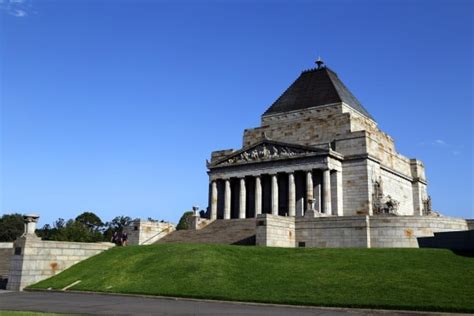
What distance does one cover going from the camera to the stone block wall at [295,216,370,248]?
3744 centimetres

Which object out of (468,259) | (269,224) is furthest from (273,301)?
(269,224)

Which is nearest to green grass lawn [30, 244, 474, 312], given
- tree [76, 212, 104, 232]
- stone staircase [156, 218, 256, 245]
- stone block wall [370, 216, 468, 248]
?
stone block wall [370, 216, 468, 248]

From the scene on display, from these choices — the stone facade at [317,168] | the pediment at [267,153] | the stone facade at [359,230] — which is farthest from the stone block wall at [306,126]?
the stone facade at [359,230]

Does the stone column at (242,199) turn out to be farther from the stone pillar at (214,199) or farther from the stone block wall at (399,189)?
the stone block wall at (399,189)

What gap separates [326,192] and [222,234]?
1431 centimetres

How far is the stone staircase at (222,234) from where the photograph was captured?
4184cm

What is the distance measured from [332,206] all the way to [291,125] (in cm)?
1365

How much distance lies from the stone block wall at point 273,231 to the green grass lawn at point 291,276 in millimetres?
6285

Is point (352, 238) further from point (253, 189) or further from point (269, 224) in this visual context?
point (253, 189)

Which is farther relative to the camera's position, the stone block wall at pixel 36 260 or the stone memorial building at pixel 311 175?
the stone memorial building at pixel 311 175

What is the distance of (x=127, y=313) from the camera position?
53.6 feet

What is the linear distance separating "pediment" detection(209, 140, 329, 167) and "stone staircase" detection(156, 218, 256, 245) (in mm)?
10791

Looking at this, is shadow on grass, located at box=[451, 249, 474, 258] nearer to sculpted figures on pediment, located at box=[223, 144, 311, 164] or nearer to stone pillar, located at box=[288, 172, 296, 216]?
stone pillar, located at box=[288, 172, 296, 216]

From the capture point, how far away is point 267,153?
185ft
